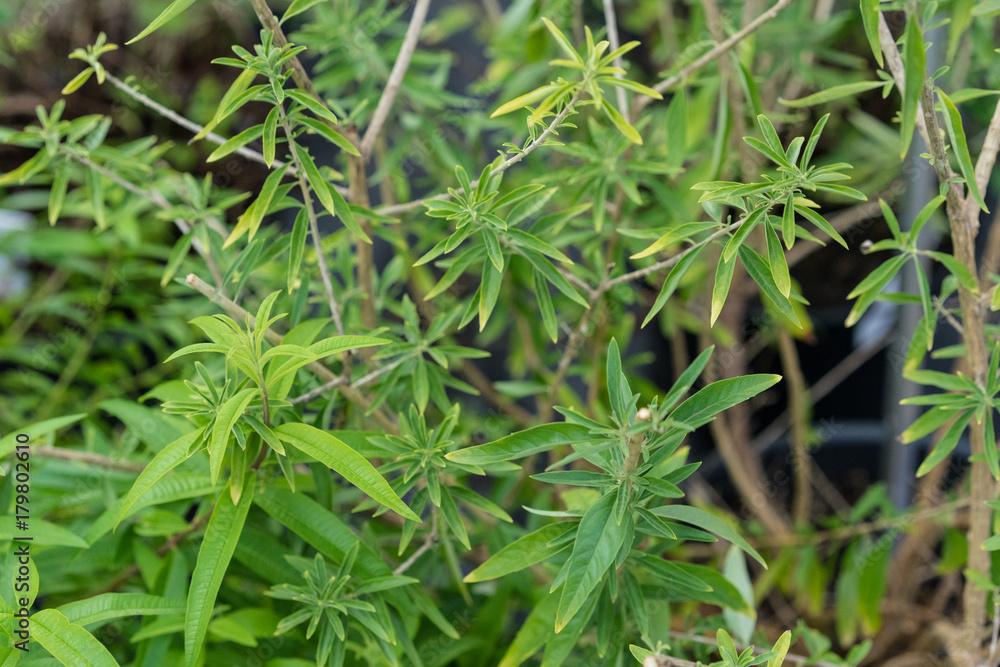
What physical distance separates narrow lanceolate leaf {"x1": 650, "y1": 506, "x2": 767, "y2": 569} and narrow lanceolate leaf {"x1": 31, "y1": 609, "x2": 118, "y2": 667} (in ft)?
1.15

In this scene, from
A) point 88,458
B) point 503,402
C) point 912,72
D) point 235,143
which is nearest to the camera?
point 912,72

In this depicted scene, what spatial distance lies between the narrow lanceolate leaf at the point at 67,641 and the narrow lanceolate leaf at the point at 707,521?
350 mm

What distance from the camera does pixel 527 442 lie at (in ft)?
1.35

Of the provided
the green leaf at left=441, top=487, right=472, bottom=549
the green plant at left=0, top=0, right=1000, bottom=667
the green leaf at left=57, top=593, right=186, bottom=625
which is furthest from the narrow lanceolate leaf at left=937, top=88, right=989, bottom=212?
the green leaf at left=57, top=593, right=186, bottom=625

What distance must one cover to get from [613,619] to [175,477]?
326 mm

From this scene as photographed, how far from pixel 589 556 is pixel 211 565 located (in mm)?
235

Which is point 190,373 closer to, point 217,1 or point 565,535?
point 565,535

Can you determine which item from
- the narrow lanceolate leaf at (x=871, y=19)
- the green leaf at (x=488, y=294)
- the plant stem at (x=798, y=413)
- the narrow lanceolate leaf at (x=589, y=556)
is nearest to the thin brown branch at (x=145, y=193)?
the green leaf at (x=488, y=294)

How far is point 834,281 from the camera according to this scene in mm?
1243

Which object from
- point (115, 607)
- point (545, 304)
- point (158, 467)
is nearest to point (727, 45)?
point (545, 304)

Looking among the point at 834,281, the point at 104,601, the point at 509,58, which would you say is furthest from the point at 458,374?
the point at 104,601

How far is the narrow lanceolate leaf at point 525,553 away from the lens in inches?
17.5

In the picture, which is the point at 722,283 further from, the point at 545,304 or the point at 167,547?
the point at 167,547

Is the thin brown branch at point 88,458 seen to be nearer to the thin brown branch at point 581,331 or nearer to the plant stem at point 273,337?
the plant stem at point 273,337
